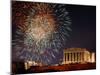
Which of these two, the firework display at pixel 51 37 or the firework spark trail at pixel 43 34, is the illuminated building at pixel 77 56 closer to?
the firework display at pixel 51 37

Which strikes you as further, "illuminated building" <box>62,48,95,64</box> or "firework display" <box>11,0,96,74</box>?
"illuminated building" <box>62,48,95,64</box>

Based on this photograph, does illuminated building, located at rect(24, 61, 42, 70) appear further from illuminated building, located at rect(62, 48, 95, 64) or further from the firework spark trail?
illuminated building, located at rect(62, 48, 95, 64)

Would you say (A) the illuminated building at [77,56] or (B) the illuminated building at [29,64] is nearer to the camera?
(B) the illuminated building at [29,64]

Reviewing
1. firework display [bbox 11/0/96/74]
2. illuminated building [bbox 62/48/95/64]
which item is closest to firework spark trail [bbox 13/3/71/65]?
firework display [bbox 11/0/96/74]

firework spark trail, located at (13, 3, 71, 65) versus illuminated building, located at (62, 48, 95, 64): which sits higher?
firework spark trail, located at (13, 3, 71, 65)

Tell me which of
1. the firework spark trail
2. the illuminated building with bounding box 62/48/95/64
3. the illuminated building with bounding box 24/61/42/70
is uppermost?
the firework spark trail

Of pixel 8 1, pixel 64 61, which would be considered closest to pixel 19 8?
pixel 8 1

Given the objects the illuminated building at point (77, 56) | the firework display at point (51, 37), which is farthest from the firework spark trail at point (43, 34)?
the illuminated building at point (77, 56)
